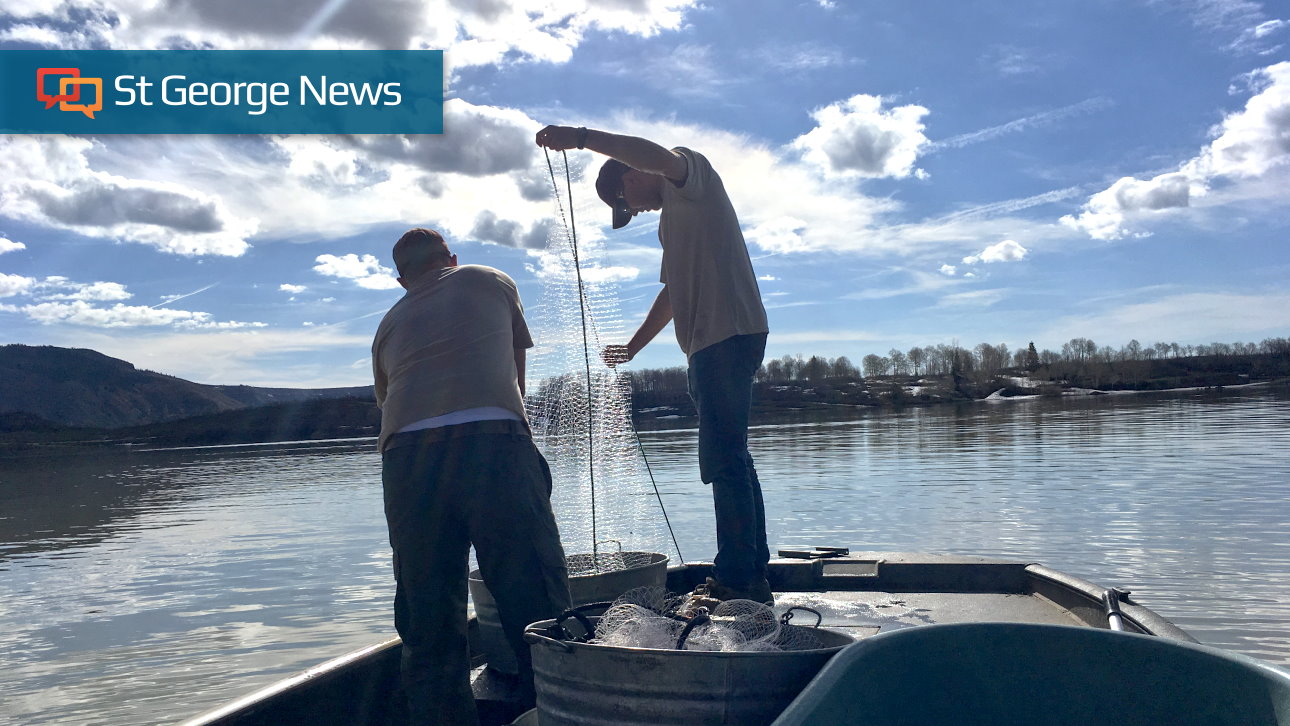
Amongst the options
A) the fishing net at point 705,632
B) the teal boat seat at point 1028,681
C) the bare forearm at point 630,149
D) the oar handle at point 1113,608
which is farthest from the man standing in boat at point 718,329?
the teal boat seat at point 1028,681

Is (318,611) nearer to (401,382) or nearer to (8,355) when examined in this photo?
(401,382)

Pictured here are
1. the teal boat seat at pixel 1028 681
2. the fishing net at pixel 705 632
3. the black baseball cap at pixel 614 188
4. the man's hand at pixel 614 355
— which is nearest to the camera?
the teal boat seat at pixel 1028 681

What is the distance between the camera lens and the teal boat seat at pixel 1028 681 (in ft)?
5.10

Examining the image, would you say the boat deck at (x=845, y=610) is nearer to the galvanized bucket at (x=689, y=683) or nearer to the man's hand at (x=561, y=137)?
the galvanized bucket at (x=689, y=683)

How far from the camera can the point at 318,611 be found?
10.4 metres

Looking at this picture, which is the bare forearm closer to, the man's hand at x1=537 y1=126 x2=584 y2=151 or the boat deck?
the man's hand at x1=537 y1=126 x2=584 y2=151

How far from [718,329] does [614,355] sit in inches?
31.8

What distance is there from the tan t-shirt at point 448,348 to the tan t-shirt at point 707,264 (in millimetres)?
811

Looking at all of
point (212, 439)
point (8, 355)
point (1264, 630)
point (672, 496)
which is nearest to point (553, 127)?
point (1264, 630)

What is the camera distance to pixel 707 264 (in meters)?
3.61

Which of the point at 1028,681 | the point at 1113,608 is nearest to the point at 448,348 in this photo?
the point at 1028,681

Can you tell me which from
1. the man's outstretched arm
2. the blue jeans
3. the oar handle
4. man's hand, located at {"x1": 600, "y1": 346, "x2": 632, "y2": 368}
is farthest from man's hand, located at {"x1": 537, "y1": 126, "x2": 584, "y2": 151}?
the oar handle

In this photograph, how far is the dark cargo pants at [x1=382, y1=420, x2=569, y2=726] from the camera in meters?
2.78

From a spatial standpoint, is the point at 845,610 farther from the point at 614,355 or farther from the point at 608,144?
the point at 608,144
